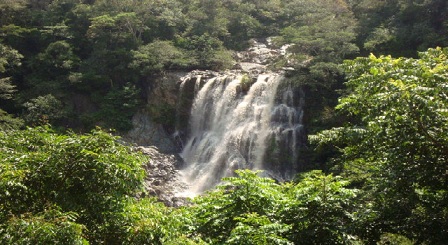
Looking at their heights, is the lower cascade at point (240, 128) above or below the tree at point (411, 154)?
above

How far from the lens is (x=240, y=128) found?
19.3m

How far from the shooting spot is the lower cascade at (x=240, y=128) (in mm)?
18016

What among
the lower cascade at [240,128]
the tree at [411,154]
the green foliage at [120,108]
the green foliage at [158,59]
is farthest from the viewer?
the green foliage at [158,59]

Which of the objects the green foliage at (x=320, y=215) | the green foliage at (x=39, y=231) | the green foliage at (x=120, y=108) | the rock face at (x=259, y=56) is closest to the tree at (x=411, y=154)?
the green foliage at (x=320, y=215)

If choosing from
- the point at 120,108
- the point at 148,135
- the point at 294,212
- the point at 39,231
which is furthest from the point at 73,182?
the point at 120,108

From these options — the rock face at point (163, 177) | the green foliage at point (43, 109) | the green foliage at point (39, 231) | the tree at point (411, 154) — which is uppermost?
the green foliage at point (43, 109)

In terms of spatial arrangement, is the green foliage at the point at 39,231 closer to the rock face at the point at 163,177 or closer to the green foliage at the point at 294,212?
the green foliage at the point at 294,212

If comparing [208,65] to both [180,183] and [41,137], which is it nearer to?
[180,183]

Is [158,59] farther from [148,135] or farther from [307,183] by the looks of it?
[307,183]

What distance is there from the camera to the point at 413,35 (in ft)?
65.4

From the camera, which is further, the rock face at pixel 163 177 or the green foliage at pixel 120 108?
the green foliage at pixel 120 108

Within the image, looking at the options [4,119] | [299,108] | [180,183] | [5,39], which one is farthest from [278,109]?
[5,39]

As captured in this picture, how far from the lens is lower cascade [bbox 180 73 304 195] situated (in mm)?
18016

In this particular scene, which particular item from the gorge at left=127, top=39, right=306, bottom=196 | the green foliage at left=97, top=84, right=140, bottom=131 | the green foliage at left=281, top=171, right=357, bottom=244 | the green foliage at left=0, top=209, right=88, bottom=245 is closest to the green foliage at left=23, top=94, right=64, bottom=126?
the green foliage at left=97, top=84, right=140, bottom=131
